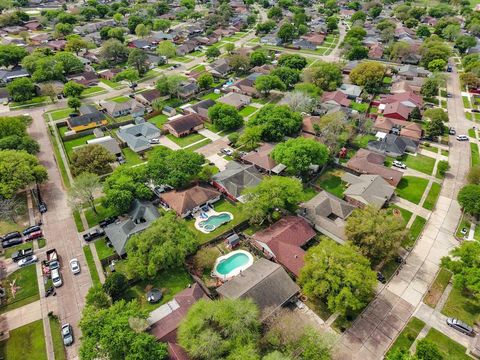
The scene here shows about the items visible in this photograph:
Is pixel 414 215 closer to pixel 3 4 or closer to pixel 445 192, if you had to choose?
pixel 445 192

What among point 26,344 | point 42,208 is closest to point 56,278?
point 26,344

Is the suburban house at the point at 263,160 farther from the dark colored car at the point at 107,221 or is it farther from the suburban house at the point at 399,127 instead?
the suburban house at the point at 399,127

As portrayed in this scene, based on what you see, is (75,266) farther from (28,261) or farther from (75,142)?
(75,142)

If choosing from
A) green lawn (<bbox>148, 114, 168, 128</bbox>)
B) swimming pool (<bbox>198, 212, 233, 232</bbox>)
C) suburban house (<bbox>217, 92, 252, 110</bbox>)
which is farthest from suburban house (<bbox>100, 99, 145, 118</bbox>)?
swimming pool (<bbox>198, 212, 233, 232</bbox>)

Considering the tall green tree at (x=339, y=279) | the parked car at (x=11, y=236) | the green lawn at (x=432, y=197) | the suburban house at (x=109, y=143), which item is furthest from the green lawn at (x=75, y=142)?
the green lawn at (x=432, y=197)

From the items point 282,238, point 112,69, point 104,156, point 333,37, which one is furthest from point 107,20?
point 282,238

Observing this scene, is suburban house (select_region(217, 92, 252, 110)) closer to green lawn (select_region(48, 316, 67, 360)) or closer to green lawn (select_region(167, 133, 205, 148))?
green lawn (select_region(167, 133, 205, 148))
